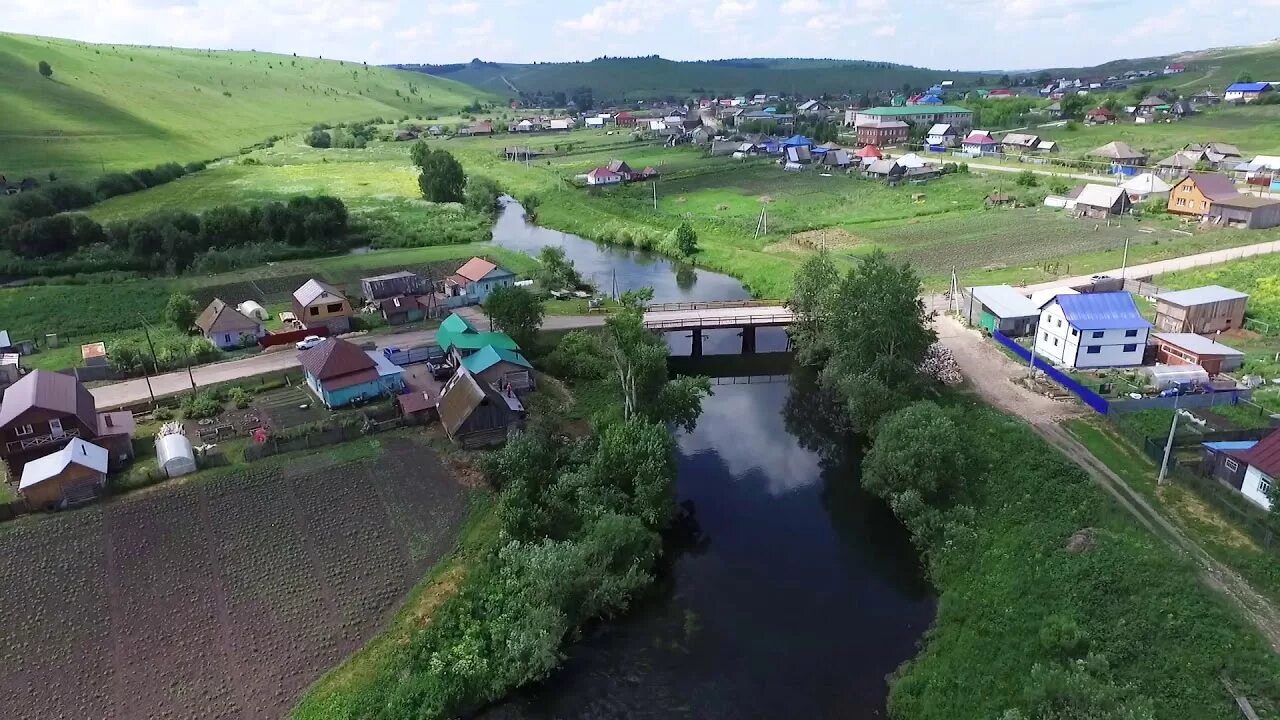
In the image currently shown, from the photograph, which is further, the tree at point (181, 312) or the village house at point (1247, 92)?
the village house at point (1247, 92)

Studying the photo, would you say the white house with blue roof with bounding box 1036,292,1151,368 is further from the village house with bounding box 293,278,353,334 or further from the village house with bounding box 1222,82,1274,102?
the village house with bounding box 1222,82,1274,102

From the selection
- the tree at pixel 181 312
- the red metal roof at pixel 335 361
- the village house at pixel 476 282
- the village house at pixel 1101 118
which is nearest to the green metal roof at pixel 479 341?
the red metal roof at pixel 335 361

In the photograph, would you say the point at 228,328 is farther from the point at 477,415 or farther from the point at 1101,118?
the point at 1101,118

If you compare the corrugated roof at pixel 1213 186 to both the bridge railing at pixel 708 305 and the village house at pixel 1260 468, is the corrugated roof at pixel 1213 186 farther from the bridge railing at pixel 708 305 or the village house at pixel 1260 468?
the village house at pixel 1260 468

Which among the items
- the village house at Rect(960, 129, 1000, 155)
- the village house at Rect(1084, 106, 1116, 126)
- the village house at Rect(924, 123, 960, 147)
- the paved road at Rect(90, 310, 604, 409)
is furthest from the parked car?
the village house at Rect(1084, 106, 1116, 126)

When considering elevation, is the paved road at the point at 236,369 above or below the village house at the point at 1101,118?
below

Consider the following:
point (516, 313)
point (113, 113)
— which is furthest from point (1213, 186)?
point (113, 113)

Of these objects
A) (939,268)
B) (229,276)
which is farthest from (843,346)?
(229,276)

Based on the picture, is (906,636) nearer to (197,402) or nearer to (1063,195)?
(197,402)
